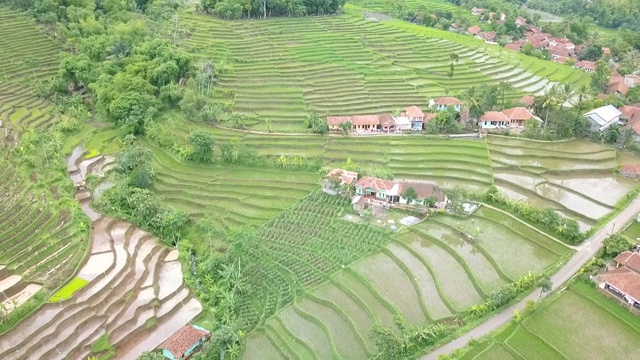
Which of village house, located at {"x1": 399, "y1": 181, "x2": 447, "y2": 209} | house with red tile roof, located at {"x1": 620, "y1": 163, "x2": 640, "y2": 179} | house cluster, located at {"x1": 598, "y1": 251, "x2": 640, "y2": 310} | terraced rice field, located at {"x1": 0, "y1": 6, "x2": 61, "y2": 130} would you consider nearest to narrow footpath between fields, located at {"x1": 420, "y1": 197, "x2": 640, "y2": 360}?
house cluster, located at {"x1": 598, "y1": 251, "x2": 640, "y2": 310}

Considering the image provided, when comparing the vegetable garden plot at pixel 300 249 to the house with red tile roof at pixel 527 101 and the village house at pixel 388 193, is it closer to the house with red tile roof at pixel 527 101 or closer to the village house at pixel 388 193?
the village house at pixel 388 193

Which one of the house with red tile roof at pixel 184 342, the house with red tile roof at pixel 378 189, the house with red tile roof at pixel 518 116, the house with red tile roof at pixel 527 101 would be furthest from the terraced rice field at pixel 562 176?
the house with red tile roof at pixel 184 342

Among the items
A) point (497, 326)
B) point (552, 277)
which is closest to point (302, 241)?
point (497, 326)

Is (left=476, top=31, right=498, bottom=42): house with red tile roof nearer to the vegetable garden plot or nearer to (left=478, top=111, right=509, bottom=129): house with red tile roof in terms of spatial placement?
(left=478, top=111, right=509, bottom=129): house with red tile roof

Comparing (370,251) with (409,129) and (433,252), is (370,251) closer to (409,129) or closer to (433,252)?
(433,252)

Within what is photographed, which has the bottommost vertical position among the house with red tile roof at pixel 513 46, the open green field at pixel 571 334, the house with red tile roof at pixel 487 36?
the open green field at pixel 571 334

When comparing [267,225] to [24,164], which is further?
[24,164]

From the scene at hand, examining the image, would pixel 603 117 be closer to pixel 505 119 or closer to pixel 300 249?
pixel 505 119
